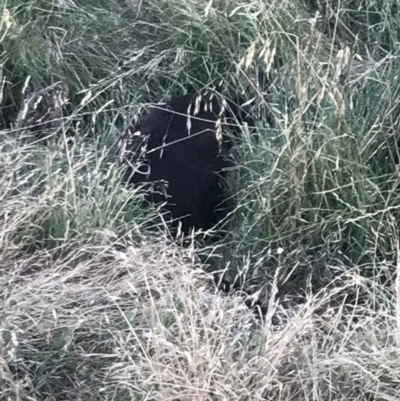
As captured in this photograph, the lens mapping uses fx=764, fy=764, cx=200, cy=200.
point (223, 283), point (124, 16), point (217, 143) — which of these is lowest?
point (223, 283)

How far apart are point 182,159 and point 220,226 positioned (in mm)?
226

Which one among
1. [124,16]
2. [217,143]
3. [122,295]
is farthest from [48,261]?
[124,16]

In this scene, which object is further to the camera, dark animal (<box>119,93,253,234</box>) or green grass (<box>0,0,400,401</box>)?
dark animal (<box>119,93,253,234</box>)

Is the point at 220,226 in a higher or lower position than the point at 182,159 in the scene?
lower

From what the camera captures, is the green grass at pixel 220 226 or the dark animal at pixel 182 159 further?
the dark animal at pixel 182 159

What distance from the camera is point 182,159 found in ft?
7.34

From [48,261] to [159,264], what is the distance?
0.29 metres

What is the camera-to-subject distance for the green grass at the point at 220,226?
1626mm

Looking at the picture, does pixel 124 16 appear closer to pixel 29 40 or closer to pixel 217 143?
pixel 29 40

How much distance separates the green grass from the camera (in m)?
1.63

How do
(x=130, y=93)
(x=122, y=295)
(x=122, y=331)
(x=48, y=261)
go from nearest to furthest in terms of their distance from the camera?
(x=122, y=331)
(x=122, y=295)
(x=48, y=261)
(x=130, y=93)

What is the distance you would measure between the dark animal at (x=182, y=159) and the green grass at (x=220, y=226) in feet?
0.20

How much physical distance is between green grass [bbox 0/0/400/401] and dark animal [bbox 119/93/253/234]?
0.06 meters

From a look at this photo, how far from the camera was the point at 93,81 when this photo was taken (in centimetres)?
263
